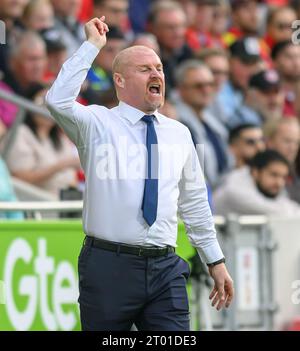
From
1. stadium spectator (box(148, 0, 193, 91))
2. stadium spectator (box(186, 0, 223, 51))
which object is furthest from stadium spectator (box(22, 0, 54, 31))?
stadium spectator (box(186, 0, 223, 51))

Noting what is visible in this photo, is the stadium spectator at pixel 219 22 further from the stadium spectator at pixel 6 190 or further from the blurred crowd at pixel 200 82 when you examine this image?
the stadium spectator at pixel 6 190

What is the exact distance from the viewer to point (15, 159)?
395 inches

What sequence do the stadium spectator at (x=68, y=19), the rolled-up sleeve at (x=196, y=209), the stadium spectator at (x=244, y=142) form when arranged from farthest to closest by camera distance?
the stadium spectator at (x=68, y=19) → the stadium spectator at (x=244, y=142) → the rolled-up sleeve at (x=196, y=209)

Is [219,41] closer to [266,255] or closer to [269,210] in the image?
[269,210]

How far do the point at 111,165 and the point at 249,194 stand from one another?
5081 mm

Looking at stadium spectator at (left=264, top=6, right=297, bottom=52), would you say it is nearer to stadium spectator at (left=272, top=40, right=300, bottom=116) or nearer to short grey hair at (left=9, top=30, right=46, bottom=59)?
stadium spectator at (left=272, top=40, right=300, bottom=116)

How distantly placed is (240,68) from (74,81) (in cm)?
861

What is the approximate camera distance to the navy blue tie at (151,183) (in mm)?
5828

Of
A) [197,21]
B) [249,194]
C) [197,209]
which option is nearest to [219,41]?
[197,21]

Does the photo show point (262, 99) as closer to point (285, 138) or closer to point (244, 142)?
point (285, 138)

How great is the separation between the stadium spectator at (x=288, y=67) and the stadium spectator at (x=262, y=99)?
1.12 m

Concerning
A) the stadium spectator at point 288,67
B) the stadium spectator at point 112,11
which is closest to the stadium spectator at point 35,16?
the stadium spectator at point 112,11

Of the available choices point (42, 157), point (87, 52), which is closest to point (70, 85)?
point (87, 52)
